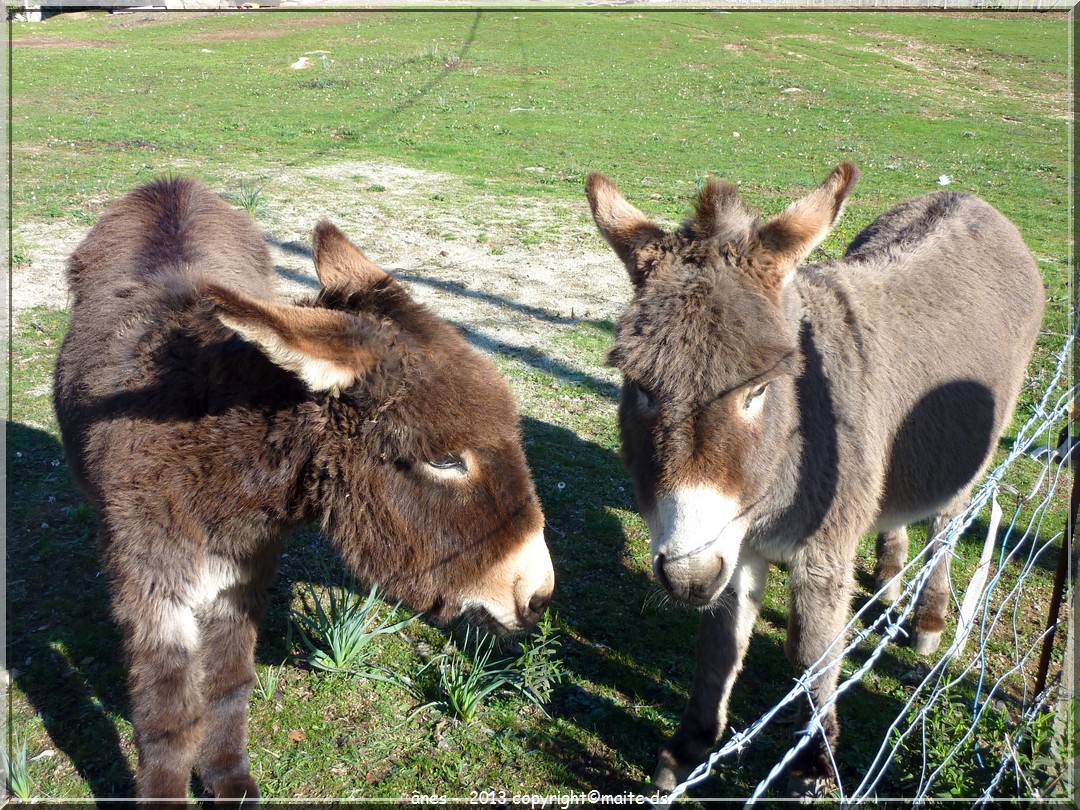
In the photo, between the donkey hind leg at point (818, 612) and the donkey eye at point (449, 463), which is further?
the donkey hind leg at point (818, 612)

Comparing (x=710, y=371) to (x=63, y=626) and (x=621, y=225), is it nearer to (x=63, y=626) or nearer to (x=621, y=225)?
(x=621, y=225)

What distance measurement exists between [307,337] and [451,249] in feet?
24.1

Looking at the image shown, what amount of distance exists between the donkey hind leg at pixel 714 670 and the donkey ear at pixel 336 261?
6.43 ft

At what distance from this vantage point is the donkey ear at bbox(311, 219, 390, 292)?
298cm

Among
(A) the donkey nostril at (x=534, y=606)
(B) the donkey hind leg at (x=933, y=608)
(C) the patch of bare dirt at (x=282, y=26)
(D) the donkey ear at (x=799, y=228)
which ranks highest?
(C) the patch of bare dirt at (x=282, y=26)

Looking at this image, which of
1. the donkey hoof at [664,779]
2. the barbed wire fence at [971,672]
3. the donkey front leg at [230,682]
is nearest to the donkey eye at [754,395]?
the barbed wire fence at [971,672]

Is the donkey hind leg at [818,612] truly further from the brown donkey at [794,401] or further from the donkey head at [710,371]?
the donkey head at [710,371]

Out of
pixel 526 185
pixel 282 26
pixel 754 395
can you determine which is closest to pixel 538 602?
pixel 754 395

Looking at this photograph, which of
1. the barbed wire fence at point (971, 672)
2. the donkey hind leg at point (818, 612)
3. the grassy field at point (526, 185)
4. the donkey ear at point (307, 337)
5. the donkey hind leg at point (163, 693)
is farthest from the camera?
the grassy field at point (526, 185)

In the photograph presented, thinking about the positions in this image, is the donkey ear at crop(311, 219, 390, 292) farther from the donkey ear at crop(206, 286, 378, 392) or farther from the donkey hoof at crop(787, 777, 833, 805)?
the donkey hoof at crop(787, 777, 833, 805)

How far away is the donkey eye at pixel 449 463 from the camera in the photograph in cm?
258

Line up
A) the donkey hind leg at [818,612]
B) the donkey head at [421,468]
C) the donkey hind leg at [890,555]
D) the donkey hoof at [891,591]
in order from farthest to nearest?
the donkey hind leg at [890,555] → the donkey hoof at [891,591] → the donkey hind leg at [818,612] → the donkey head at [421,468]

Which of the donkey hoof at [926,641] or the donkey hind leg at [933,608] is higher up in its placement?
the donkey hind leg at [933,608]

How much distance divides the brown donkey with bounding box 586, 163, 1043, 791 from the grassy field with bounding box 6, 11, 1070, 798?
1.98 feet
